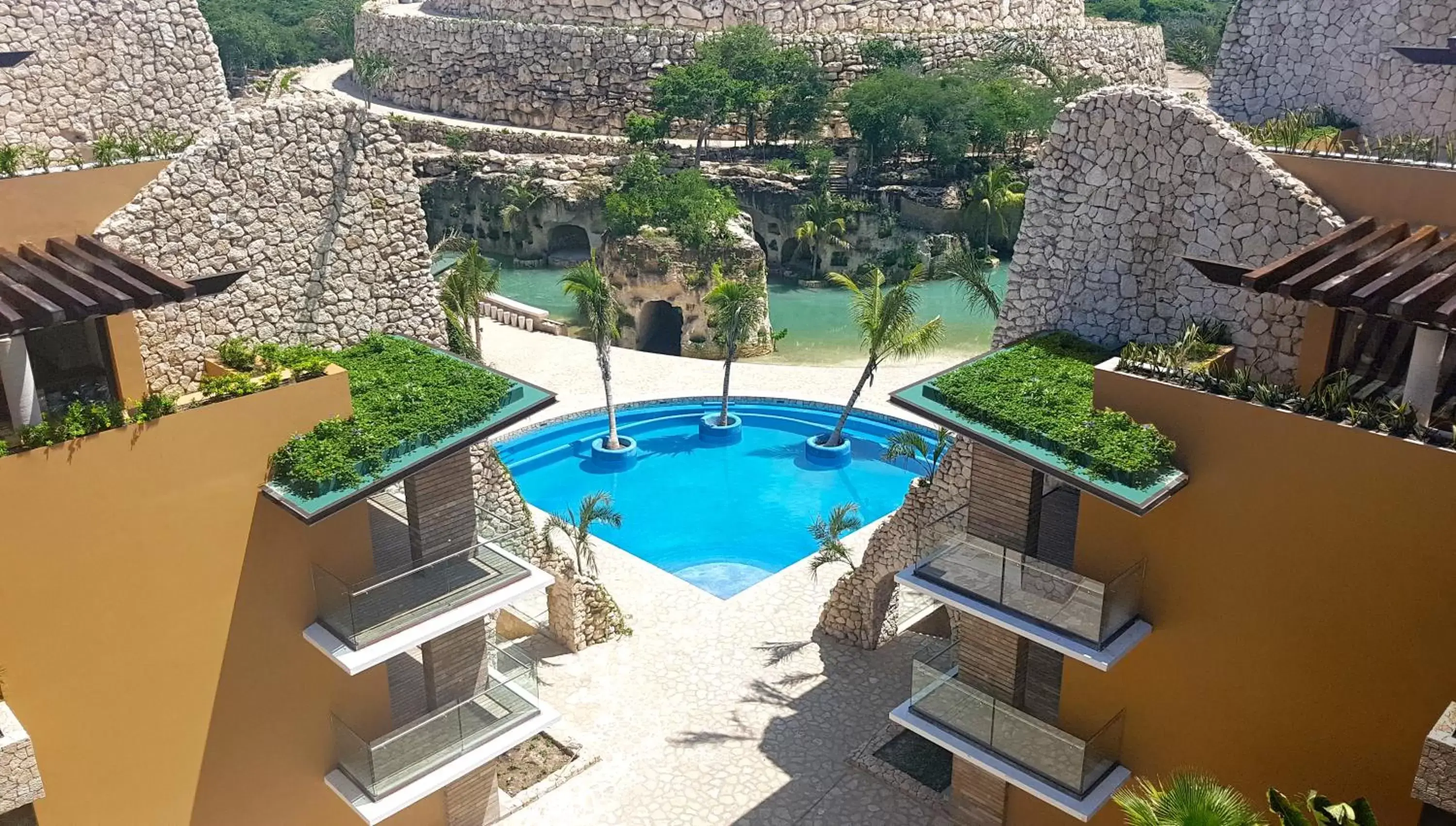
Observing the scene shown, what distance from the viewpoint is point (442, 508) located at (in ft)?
47.3

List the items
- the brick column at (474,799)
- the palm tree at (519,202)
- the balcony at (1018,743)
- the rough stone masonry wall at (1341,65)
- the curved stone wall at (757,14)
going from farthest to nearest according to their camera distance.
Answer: the curved stone wall at (757,14), the palm tree at (519,202), the rough stone masonry wall at (1341,65), the brick column at (474,799), the balcony at (1018,743)

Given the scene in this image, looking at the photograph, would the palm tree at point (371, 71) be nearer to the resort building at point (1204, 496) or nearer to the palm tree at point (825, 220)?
the palm tree at point (825, 220)

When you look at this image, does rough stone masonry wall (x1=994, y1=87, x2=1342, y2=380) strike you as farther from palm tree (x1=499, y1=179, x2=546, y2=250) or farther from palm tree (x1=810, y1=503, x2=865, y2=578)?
palm tree (x1=499, y1=179, x2=546, y2=250)

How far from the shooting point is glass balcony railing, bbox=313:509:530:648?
12.8 metres

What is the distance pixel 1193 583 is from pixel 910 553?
245 inches

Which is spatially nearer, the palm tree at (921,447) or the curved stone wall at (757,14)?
the palm tree at (921,447)

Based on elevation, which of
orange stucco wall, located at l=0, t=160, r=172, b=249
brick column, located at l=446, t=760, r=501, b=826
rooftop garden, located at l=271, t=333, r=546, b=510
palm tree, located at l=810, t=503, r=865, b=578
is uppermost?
orange stucco wall, located at l=0, t=160, r=172, b=249

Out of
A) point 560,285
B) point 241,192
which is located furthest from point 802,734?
point 560,285

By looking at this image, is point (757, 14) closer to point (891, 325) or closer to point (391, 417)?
point (891, 325)

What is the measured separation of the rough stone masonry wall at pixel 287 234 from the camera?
45.5 ft

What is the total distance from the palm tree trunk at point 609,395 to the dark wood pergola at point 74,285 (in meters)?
14.2

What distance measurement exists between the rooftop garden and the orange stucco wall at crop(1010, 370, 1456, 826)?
7.51m

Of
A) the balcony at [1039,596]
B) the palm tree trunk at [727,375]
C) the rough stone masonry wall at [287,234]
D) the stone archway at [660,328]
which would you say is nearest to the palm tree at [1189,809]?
the balcony at [1039,596]

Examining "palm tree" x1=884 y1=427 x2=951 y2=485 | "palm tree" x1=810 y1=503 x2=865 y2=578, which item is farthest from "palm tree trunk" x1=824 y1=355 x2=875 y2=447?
"palm tree" x1=810 y1=503 x2=865 y2=578
